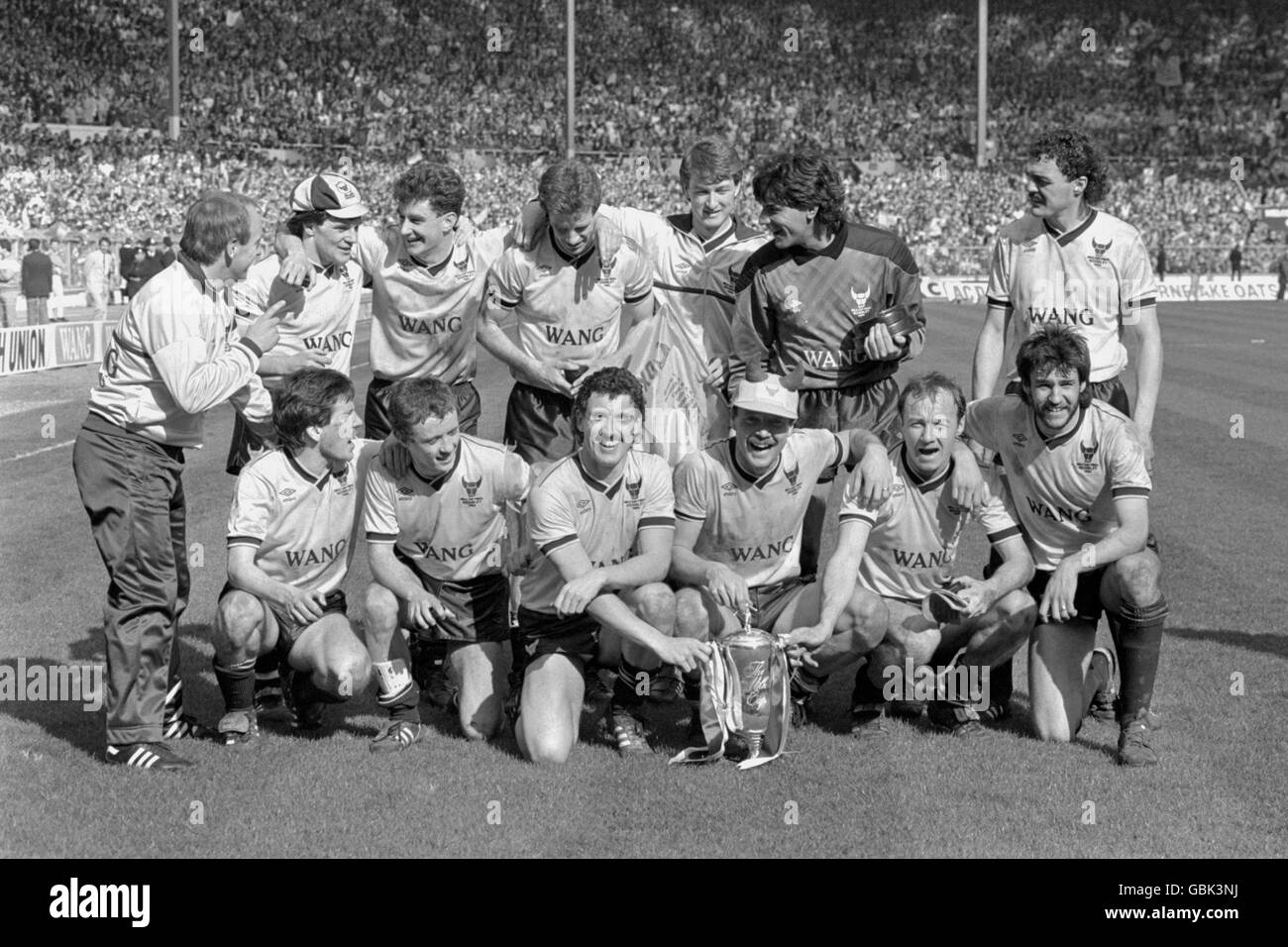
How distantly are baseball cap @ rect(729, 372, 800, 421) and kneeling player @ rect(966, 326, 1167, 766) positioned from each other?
958 mm

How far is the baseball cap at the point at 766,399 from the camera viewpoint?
19.3 feet

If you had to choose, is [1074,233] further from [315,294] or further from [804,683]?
[315,294]

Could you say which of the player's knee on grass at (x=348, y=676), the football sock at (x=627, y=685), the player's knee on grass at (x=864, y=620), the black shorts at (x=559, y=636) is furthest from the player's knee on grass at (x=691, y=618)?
the player's knee on grass at (x=348, y=676)

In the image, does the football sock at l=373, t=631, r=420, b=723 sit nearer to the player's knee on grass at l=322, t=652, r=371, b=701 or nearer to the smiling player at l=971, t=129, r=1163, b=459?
the player's knee on grass at l=322, t=652, r=371, b=701

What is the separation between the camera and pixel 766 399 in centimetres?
589

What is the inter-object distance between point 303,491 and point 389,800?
1.51 metres

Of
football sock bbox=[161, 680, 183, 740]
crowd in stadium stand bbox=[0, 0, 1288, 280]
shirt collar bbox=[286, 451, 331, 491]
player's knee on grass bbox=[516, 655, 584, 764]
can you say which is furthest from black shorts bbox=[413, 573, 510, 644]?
crowd in stadium stand bbox=[0, 0, 1288, 280]

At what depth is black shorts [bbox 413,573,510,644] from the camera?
6.30 meters

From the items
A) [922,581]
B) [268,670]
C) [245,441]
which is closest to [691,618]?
[922,581]

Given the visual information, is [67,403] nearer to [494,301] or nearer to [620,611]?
[494,301]

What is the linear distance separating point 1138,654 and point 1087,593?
0.39m

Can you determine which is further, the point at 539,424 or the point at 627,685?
the point at 539,424

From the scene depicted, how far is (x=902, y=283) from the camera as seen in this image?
6.40 meters

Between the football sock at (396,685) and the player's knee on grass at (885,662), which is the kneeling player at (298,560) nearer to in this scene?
the football sock at (396,685)
